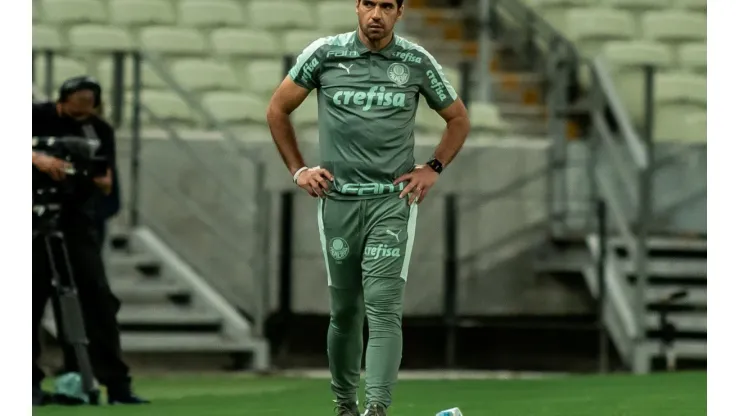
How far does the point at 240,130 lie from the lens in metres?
15.2

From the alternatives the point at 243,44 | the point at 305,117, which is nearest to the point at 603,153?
the point at 305,117

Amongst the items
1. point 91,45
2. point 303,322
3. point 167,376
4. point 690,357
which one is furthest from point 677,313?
point 91,45

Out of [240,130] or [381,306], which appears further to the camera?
[240,130]

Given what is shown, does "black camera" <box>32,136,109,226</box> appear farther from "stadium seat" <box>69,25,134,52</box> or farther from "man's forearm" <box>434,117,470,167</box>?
"stadium seat" <box>69,25,134,52</box>

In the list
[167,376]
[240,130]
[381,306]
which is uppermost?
[240,130]

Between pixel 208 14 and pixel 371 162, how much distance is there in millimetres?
8457

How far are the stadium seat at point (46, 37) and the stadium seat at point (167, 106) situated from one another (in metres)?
0.87

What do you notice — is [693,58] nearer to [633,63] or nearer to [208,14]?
[633,63]

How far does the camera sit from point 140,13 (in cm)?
1587

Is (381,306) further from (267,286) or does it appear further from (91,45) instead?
(91,45)

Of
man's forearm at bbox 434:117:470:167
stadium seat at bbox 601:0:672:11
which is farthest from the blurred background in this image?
man's forearm at bbox 434:117:470:167

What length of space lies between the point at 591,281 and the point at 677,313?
0.70 meters

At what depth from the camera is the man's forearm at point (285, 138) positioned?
7914mm

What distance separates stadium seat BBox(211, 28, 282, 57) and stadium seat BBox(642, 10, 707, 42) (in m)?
3.30
